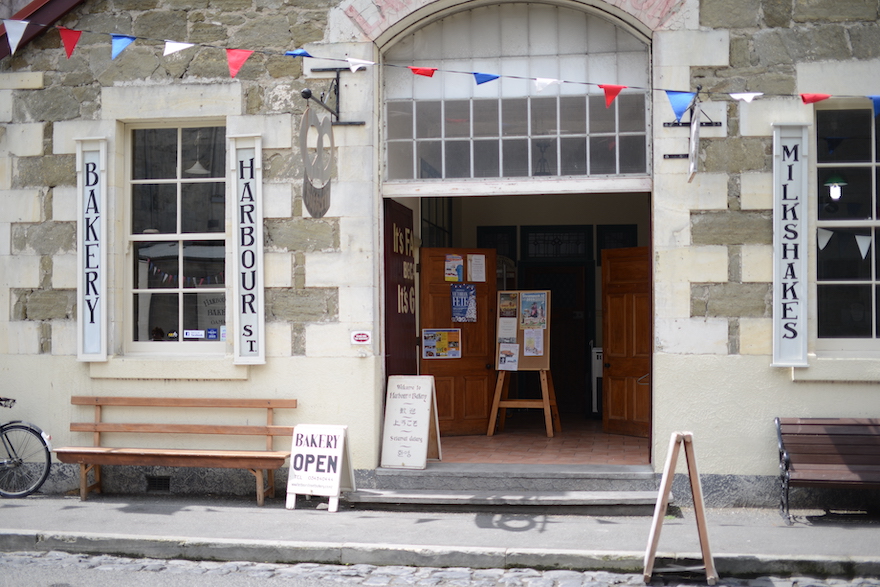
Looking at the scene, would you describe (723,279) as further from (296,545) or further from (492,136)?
(296,545)

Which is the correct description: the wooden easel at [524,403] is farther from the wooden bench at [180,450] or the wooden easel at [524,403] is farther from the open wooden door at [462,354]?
the wooden bench at [180,450]

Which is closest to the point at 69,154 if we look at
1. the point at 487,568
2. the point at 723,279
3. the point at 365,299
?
the point at 365,299

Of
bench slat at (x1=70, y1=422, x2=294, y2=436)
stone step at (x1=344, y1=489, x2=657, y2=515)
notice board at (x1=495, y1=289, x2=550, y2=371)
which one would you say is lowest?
stone step at (x1=344, y1=489, x2=657, y2=515)

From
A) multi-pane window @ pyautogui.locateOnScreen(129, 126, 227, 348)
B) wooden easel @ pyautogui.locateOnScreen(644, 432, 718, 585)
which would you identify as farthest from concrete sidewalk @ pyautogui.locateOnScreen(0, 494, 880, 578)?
multi-pane window @ pyautogui.locateOnScreen(129, 126, 227, 348)

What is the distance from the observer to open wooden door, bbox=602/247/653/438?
32.4 feet

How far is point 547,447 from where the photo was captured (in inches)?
355

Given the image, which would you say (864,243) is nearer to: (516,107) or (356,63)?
(516,107)

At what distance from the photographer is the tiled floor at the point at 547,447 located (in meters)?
8.15

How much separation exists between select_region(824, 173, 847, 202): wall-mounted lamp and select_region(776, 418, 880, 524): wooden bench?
1.91 metres

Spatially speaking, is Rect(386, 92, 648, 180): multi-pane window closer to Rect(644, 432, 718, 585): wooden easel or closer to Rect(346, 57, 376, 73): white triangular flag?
Rect(346, 57, 376, 73): white triangular flag

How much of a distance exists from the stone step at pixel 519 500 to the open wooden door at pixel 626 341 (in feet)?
8.78

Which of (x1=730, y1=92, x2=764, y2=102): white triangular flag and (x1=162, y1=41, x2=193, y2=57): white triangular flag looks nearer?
(x1=730, y1=92, x2=764, y2=102): white triangular flag

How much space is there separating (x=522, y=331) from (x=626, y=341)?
1.24m

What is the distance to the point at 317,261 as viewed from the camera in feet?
A: 25.5
